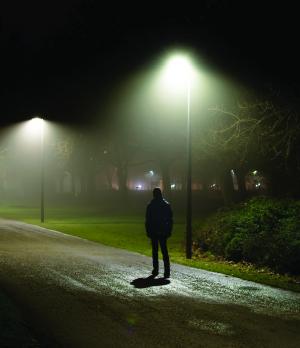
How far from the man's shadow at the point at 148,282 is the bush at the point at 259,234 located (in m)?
3.18

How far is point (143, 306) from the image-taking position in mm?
9484

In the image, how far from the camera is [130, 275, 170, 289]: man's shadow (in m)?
11.7

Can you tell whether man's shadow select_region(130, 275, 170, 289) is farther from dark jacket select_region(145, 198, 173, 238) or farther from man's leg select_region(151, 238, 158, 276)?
dark jacket select_region(145, 198, 173, 238)

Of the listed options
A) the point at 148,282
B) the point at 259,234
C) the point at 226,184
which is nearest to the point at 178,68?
the point at 259,234

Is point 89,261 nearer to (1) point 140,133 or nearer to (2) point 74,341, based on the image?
(2) point 74,341

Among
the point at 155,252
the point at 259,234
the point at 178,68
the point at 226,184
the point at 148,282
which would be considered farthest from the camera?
the point at 226,184

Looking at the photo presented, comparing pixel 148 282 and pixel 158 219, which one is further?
pixel 158 219

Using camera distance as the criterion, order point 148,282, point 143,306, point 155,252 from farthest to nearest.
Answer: point 155,252 → point 148,282 → point 143,306

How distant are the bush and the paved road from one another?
A: 1819 mm

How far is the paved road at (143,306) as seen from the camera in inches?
297

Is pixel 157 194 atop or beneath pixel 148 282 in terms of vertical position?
atop

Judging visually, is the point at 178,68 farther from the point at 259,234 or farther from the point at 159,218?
the point at 159,218

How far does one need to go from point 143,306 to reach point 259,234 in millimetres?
7013

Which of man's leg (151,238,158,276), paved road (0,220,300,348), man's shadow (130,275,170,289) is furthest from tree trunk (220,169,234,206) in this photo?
man's shadow (130,275,170,289)
